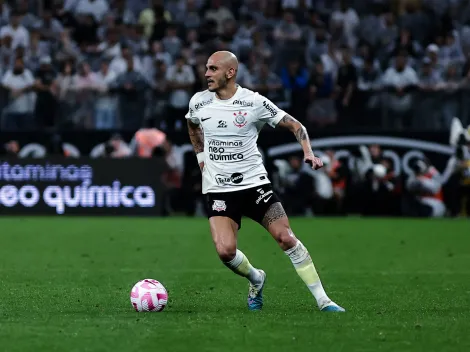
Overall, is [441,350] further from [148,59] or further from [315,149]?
[148,59]

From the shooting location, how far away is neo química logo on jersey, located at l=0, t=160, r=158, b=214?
23.2m

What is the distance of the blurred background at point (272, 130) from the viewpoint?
23.3 m

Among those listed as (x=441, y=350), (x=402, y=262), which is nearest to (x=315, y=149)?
(x=402, y=262)

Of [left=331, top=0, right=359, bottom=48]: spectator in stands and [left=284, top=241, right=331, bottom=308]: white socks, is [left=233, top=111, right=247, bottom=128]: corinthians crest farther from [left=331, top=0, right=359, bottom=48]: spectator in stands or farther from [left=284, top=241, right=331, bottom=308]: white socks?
[left=331, top=0, right=359, bottom=48]: spectator in stands

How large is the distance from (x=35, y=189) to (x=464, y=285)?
524 inches

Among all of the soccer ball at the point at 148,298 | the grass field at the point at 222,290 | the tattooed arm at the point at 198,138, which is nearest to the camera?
the grass field at the point at 222,290

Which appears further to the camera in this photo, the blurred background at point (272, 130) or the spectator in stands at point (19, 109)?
the spectator in stands at point (19, 109)

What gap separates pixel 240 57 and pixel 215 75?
1635 cm

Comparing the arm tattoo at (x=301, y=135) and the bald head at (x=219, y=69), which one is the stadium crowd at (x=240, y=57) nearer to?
the bald head at (x=219, y=69)

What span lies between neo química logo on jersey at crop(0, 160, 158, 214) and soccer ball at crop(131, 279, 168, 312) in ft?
46.0

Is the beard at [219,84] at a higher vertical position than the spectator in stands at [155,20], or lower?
lower

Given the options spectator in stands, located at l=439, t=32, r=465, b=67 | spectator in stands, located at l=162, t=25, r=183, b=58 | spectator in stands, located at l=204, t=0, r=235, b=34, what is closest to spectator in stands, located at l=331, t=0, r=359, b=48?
spectator in stands, located at l=439, t=32, r=465, b=67

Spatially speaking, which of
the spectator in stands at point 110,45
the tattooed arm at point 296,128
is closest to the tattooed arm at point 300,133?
the tattooed arm at point 296,128

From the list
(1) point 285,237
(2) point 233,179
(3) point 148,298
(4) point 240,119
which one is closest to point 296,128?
(4) point 240,119
